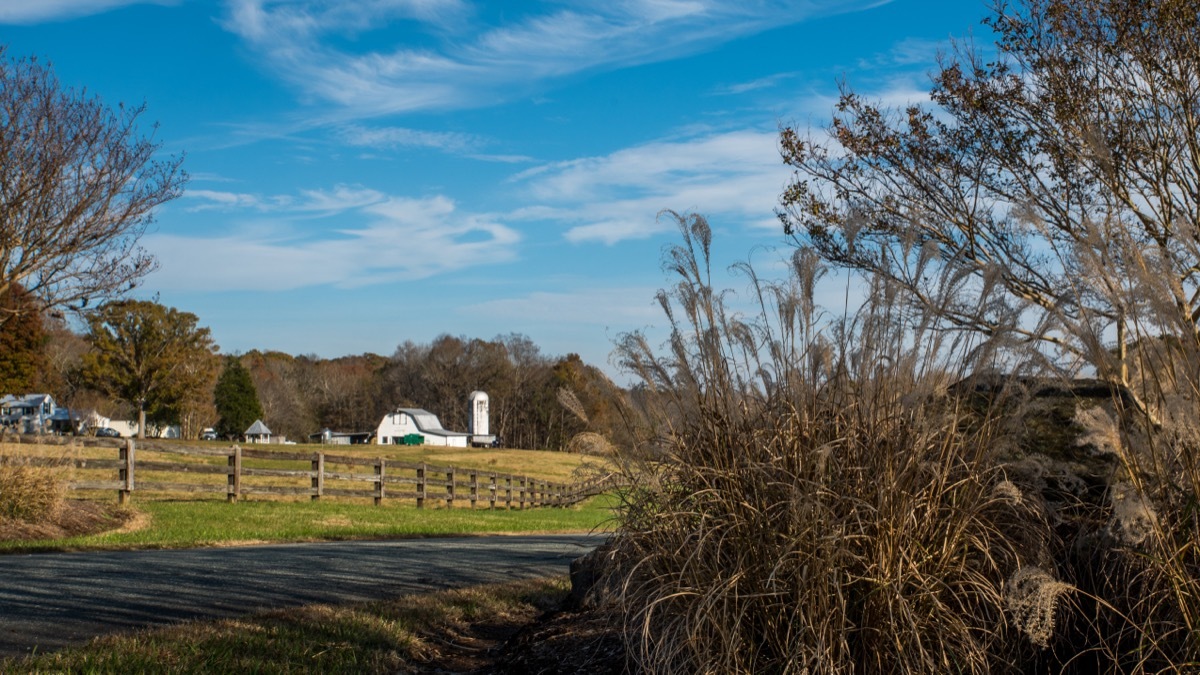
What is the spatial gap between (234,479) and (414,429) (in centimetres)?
6543

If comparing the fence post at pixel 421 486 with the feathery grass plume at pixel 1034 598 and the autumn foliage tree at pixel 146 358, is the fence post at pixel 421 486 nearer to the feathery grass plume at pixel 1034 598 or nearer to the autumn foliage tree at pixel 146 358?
the feathery grass plume at pixel 1034 598

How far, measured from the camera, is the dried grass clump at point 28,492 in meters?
12.3

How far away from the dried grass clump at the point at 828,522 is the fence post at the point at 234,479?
53.4 ft

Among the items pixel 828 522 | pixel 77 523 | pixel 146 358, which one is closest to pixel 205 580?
pixel 828 522

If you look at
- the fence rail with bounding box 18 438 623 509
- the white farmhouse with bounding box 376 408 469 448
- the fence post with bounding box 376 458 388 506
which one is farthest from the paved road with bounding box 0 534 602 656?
the white farmhouse with bounding box 376 408 469 448

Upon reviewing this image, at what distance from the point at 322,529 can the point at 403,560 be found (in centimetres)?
497

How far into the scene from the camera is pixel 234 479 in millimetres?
19016

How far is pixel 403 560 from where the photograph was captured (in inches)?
385

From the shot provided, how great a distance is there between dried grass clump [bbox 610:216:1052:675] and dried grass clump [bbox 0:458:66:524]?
35.9 ft

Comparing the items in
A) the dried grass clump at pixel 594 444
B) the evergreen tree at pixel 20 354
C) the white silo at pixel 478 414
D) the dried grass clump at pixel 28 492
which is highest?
the evergreen tree at pixel 20 354

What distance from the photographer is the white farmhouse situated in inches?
3243

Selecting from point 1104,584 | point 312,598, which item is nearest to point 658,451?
point 1104,584

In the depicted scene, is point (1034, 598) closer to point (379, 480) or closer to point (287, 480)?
point (379, 480)

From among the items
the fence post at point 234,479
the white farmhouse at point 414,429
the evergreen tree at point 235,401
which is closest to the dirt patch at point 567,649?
the fence post at point 234,479
